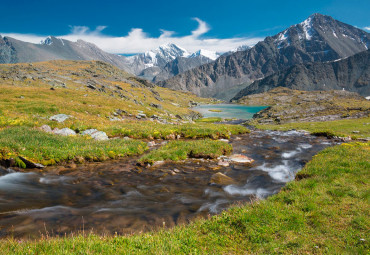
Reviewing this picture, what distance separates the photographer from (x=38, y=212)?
8.69m

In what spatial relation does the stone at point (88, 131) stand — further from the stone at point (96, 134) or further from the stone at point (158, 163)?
the stone at point (158, 163)

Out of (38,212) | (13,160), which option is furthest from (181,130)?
(38,212)

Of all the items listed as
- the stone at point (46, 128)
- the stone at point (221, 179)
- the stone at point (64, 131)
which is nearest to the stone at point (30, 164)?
the stone at point (64, 131)

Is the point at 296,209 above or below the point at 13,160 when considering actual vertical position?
below

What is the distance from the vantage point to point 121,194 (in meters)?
11.3

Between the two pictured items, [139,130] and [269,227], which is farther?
[139,130]

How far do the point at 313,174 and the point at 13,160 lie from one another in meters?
20.4

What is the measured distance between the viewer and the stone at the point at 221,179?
13.4 metres

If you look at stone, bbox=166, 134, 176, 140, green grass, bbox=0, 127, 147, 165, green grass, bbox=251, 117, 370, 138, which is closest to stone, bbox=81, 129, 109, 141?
green grass, bbox=0, 127, 147, 165

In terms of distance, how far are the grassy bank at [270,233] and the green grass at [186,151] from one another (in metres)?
10.2

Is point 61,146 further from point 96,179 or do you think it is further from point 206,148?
point 206,148

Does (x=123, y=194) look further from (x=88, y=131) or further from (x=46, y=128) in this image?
(x=46, y=128)

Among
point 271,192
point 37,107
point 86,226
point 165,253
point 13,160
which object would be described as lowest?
point 271,192

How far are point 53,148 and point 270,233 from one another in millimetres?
16937
